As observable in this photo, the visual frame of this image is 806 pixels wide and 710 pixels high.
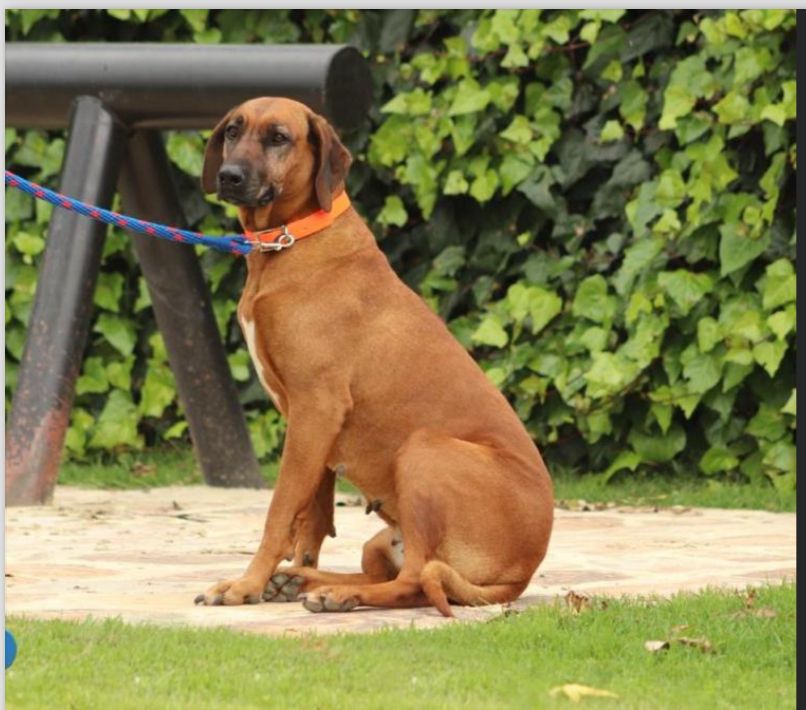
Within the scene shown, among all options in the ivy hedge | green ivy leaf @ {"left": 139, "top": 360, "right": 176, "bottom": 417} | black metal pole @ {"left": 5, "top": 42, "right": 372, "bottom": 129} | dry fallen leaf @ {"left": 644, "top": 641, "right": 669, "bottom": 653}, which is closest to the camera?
dry fallen leaf @ {"left": 644, "top": 641, "right": 669, "bottom": 653}

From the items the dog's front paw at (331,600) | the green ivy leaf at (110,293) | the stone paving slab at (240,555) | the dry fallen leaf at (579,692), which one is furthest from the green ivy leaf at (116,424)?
the dry fallen leaf at (579,692)

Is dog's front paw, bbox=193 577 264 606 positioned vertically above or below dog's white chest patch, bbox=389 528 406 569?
below

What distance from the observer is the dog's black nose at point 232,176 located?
468 centimetres

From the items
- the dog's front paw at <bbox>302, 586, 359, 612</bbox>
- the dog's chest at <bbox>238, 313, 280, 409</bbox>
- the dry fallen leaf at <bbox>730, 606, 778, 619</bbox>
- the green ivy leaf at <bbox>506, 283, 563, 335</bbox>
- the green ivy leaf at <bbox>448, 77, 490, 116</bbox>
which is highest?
the green ivy leaf at <bbox>448, 77, 490, 116</bbox>

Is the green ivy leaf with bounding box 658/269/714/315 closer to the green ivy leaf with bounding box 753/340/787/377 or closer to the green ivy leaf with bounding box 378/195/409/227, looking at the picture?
the green ivy leaf with bounding box 753/340/787/377

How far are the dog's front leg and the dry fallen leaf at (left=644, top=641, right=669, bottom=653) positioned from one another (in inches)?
46.0

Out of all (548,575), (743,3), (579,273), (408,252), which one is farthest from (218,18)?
(743,3)

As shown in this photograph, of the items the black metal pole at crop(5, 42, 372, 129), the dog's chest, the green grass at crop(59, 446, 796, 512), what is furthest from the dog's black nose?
the green grass at crop(59, 446, 796, 512)

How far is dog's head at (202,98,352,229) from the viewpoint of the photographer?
186 inches

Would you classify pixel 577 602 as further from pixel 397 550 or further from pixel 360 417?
pixel 360 417

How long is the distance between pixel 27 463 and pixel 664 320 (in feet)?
9.61

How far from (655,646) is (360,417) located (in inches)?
49.0

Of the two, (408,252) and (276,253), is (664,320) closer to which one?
(408,252)

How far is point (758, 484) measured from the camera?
25.2ft
